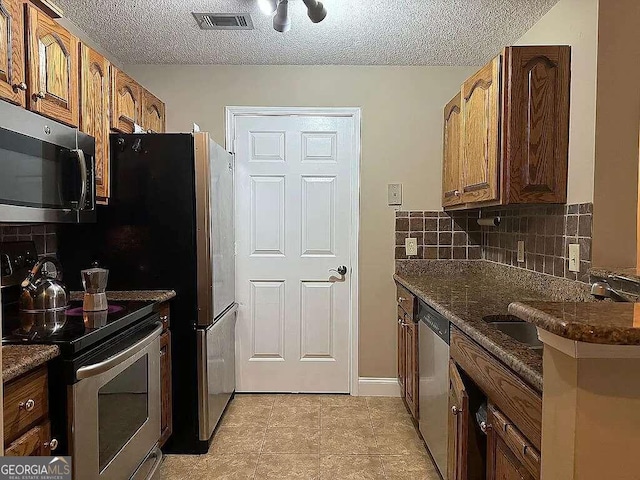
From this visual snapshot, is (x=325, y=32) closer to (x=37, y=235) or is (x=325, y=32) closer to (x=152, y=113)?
(x=152, y=113)

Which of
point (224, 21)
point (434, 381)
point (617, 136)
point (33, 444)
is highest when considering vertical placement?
point (224, 21)

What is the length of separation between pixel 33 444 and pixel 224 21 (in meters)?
2.17

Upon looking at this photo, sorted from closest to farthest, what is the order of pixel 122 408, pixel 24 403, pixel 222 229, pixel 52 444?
pixel 24 403
pixel 52 444
pixel 122 408
pixel 222 229

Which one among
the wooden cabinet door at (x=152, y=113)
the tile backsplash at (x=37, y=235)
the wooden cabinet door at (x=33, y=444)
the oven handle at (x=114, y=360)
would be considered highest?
the wooden cabinet door at (x=152, y=113)

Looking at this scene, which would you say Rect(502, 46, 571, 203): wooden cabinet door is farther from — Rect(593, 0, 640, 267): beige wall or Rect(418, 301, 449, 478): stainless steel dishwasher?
Rect(418, 301, 449, 478): stainless steel dishwasher

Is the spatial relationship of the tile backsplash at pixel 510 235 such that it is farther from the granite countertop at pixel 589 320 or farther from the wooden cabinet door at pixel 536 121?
the granite countertop at pixel 589 320

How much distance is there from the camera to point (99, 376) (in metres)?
1.68

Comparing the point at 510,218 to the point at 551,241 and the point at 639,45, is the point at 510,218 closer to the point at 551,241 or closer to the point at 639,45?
the point at 551,241

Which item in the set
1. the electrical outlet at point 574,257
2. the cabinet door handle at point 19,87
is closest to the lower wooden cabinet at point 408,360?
the electrical outlet at point 574,257

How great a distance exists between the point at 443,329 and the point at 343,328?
56.9 inches

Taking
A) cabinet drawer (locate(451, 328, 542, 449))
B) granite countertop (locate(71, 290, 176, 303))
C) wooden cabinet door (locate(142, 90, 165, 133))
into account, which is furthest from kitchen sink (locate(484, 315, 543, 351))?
wooden cabinet door (locate(142, 90, 165, 133))

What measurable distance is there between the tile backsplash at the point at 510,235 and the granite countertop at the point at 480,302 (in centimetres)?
14

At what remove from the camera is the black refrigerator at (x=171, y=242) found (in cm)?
262

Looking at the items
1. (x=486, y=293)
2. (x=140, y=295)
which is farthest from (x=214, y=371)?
(x=486, y=293)
